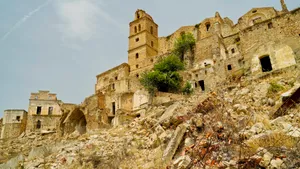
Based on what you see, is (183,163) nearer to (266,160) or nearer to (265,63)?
(266,160)

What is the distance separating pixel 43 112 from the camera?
3806 centimetres

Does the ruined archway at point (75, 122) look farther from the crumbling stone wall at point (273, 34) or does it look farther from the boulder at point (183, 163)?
the boulder at point (183, 163)

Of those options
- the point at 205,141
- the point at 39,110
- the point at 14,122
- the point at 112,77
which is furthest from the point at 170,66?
the point at 14,122

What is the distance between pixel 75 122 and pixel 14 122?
46.4 ft

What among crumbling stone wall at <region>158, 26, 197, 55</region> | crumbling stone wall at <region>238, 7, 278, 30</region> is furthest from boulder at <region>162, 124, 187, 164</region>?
crumbling stone wall at <region>158, 26, 197, 55</region>

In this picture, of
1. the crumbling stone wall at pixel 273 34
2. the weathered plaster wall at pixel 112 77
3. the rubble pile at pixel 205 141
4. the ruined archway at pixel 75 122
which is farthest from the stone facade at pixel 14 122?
the crumbling stone wall at pixel 273 34

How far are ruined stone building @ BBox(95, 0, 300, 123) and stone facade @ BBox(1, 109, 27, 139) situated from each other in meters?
10.5

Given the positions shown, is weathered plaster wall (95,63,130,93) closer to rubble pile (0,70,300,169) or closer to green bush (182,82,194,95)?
green bush (182,82,194,95)

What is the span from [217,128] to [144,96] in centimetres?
1556

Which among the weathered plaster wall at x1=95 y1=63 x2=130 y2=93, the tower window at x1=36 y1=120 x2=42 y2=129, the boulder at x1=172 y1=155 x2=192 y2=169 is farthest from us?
the weathered plaster wall at x1=95 y1=63 x2=130 y2=93

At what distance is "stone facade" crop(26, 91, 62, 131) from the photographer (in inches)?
1368

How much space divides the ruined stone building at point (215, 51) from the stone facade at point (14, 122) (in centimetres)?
1049

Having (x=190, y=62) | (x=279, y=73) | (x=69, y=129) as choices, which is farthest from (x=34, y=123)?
(x=279, y=73)

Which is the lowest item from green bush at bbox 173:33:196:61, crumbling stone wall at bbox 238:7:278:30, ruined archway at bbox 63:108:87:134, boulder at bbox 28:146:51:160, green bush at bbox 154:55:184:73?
boulder at bbox 28:146:51:160
